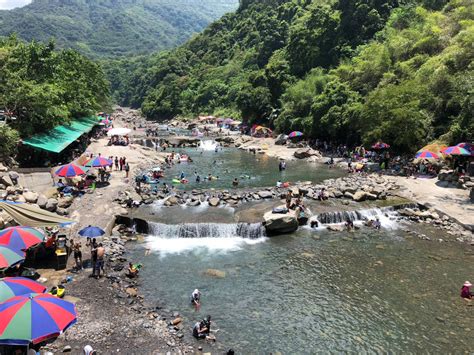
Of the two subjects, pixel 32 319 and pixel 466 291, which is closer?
pixel 32 319

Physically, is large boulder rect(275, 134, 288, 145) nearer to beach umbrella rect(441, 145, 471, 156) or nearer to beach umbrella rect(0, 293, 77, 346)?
beach umbrella rect(441, 145, 471, 156)

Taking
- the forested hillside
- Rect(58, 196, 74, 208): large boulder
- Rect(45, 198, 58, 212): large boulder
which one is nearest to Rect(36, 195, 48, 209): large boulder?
Rect(45, 198, 58, 212): large boulder

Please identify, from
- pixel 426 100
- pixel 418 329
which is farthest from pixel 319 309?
pixel 426 100

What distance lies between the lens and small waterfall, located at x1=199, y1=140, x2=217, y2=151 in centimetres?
6571

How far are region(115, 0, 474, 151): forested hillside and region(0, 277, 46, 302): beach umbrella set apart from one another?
108 ft

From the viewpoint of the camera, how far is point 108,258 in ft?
72.3

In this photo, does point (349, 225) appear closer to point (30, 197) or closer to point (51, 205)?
point (51, 205)

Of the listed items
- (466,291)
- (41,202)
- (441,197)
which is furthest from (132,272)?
(441,197)

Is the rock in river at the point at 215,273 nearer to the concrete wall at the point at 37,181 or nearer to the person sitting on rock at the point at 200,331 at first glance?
the person sitting on rock at the point at 200,331

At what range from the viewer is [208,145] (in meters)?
68.2

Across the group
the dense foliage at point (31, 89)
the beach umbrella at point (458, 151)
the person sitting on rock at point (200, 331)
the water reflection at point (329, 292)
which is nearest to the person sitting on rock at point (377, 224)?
the water reflection at point (329, 292)

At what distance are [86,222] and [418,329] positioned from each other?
2122 centimetres

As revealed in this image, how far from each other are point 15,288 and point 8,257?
9.54 feet

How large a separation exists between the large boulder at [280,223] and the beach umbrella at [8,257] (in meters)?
16.3
